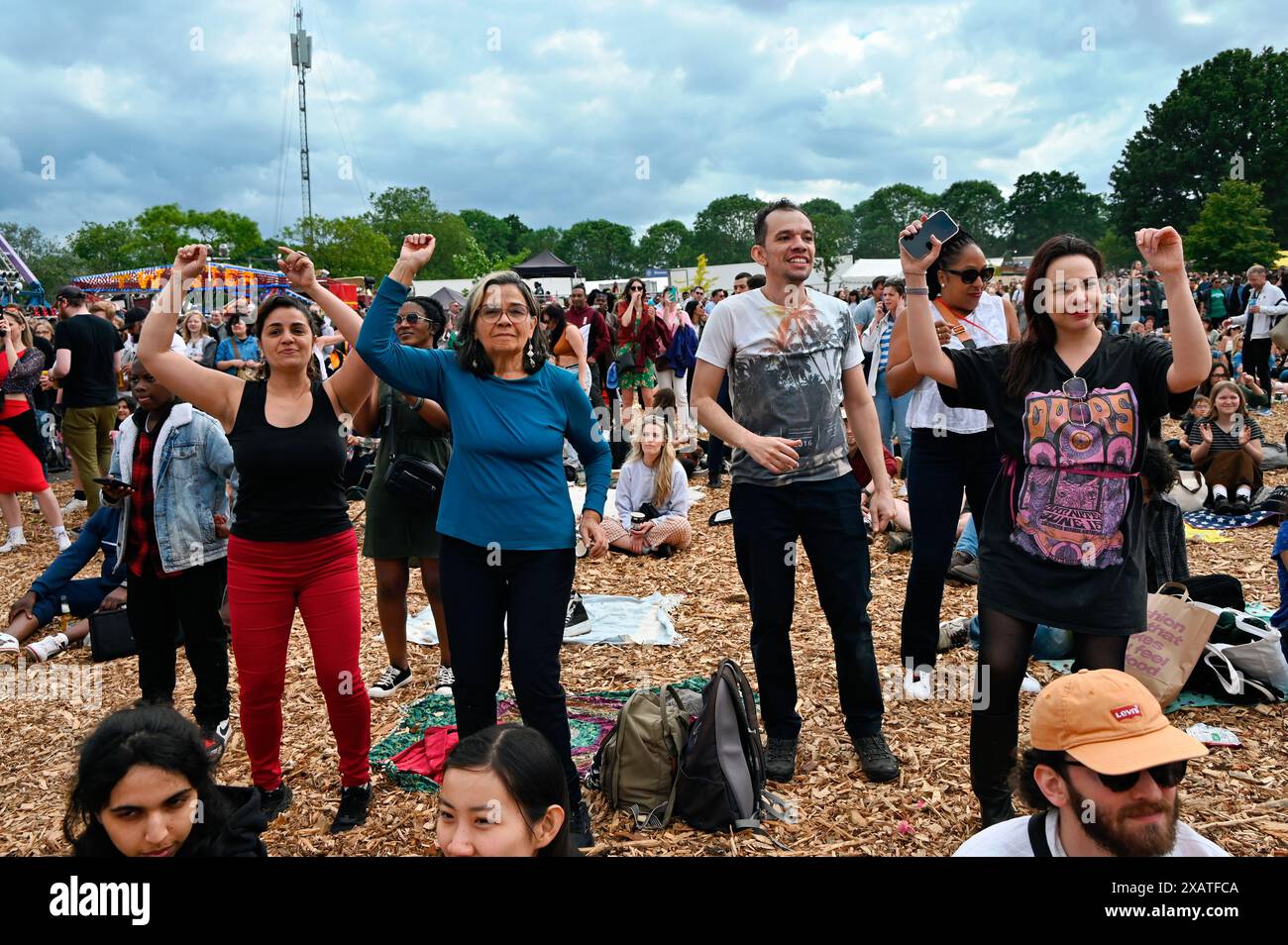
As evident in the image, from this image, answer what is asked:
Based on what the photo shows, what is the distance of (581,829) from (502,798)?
1339 mm

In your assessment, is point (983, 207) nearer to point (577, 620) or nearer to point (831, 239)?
point (831, 239)

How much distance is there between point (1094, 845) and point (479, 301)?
2.57 m

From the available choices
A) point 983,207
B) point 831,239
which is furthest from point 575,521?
point 983,207

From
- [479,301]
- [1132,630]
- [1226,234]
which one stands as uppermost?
[1226,234]

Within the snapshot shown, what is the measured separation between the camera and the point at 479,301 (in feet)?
11.2

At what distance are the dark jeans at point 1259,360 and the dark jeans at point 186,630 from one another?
15925 mm

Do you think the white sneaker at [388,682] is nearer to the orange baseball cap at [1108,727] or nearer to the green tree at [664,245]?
the orange baseball cap at [1108,727]

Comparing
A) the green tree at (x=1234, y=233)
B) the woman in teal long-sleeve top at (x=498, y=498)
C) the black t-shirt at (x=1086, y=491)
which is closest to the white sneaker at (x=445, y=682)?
the woman in teal long-sleeve top at (x=498, y=498)

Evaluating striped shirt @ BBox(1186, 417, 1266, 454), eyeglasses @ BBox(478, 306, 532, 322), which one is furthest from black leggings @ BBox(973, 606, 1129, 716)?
striped shirt @ BBox(1186, 417, 1266, 454)

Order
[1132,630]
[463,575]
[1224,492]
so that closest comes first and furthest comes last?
[1132,630] < [463,575] < [1224,492]

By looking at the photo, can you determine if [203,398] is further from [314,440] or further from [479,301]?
[479,301]

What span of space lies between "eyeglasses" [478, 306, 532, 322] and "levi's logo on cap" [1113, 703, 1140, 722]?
231 cm

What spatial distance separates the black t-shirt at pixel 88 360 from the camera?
9.02 m

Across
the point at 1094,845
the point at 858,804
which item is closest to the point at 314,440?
the point at 858,804
